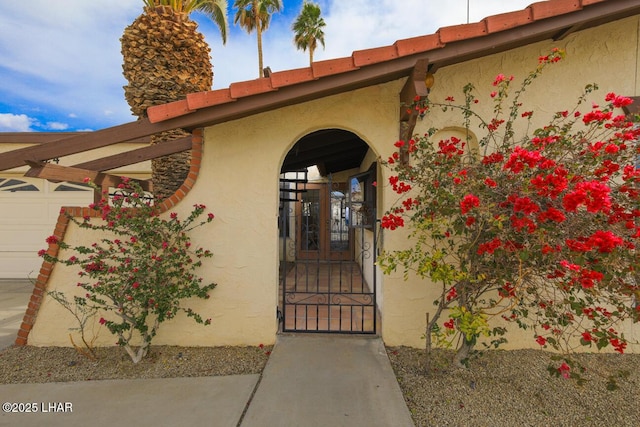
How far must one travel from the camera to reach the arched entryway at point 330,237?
3725 millimetres

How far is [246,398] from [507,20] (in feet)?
14.6

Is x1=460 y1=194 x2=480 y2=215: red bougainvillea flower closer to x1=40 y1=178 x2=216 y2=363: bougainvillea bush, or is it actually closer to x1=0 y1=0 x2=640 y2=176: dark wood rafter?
x1=0 y1=0 x2=640 y2=176: dark wood rafter

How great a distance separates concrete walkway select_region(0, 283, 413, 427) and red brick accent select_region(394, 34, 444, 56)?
3248 mm

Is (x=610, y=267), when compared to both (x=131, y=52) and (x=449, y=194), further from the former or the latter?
(x=131, y=52)

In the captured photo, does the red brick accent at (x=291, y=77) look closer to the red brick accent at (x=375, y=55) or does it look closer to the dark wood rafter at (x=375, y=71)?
the dark wood rafter at (x=375, y=71)

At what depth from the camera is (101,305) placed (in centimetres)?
343

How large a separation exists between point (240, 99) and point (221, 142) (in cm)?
71

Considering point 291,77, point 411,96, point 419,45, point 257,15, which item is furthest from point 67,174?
point 257,15

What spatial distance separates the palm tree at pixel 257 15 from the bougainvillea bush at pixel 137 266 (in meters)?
14.0

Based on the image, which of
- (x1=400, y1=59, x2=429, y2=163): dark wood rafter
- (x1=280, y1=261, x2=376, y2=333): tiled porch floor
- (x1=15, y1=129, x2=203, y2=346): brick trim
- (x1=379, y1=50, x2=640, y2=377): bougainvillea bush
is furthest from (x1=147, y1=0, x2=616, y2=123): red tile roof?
(x1=280, y1=261, x2=376, y2=333): tiled porch floor

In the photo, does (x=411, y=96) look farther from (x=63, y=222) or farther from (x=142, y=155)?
(x=63, y=222)

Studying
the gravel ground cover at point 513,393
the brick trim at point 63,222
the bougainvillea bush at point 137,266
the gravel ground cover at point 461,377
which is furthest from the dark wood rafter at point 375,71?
the gravel ground cover at point 513,393

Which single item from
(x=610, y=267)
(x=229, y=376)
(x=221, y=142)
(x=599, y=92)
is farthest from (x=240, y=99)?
(x=599, y=92)

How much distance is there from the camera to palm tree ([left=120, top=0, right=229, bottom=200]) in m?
5.56
